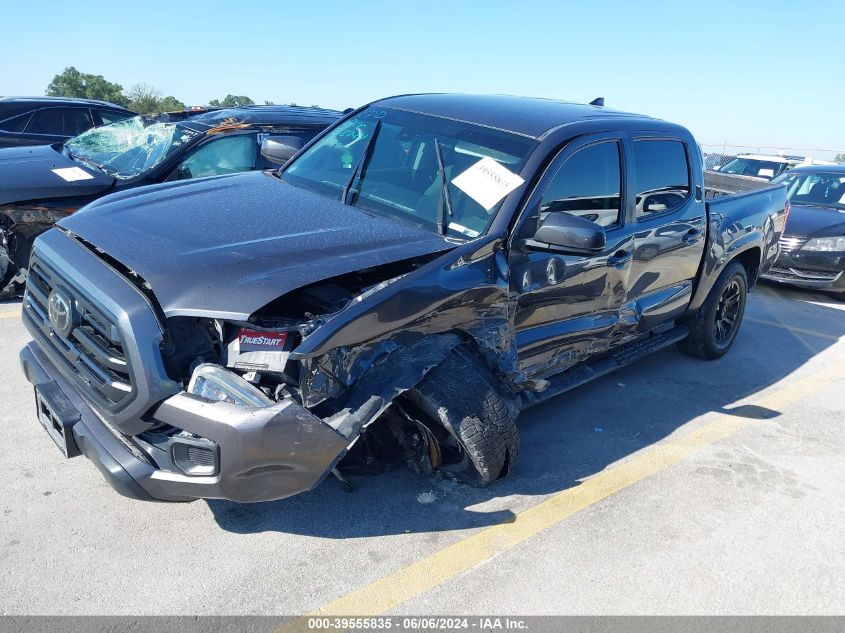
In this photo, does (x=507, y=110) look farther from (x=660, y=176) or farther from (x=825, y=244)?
(x=825, y=244)

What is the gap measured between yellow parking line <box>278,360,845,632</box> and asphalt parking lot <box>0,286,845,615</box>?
0.01 metres

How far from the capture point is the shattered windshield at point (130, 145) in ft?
20.8

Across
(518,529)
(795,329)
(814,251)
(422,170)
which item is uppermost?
(422,170)

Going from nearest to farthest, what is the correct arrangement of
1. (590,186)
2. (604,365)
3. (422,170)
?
(422,170), (590,186), (604,365)

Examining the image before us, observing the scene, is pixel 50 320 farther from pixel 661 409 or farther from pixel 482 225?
pixel 661 409

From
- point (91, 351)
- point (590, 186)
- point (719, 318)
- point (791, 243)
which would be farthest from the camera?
point (791, 243)

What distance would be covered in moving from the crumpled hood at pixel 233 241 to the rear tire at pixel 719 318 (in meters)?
3.19

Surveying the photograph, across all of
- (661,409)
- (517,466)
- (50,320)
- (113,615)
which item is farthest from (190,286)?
(661,409)

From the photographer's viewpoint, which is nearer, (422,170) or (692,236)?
(422,170)

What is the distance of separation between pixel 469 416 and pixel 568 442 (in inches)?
49.9

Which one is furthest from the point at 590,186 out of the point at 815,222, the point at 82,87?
the point at 82,87

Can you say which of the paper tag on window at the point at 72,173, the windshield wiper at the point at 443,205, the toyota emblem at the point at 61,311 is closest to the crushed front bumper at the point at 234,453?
the toyota emblem at the point at 61,311

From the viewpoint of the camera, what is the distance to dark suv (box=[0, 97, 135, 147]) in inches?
368

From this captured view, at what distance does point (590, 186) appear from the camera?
404 centimetres
